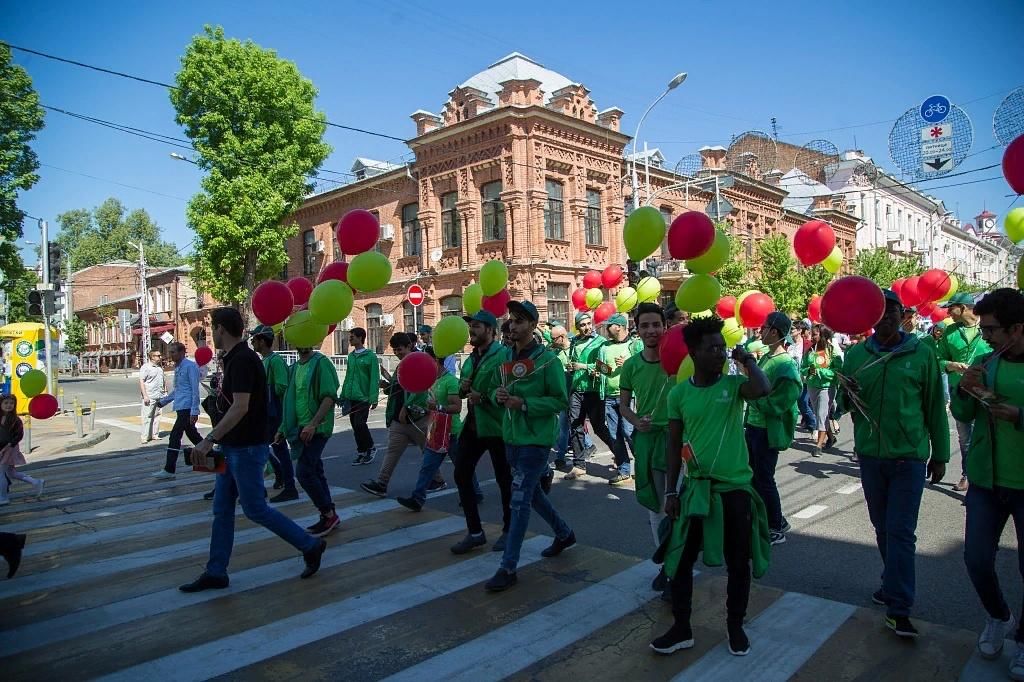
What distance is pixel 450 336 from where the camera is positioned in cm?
560

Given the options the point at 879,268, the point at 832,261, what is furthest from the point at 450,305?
the point at 832,261

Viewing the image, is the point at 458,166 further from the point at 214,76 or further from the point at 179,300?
the point at 179,300

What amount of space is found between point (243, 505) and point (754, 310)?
413cm

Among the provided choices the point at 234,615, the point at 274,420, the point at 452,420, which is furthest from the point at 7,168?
the point at 234,615

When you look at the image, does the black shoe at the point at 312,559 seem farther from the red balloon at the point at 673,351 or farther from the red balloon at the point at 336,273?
the red balloon at the point at 673,351

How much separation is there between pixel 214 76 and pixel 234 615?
82.0 ft

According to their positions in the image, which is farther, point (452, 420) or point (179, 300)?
point (179, 300)

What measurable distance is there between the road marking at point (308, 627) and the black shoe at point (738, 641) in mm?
1861

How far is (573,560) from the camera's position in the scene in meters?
5.28

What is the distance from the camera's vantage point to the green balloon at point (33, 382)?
25.1ft

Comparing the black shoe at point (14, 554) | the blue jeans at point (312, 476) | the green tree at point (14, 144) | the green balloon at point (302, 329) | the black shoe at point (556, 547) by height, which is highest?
the green tree at point (14, 144)

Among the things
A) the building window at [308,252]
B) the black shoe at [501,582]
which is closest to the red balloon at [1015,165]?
the black shoe at [501,582]

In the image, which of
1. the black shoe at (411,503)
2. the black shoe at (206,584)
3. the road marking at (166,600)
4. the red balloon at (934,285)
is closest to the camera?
the road marking at (166,600)

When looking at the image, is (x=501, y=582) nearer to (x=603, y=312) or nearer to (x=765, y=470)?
(x=765, y=470)
